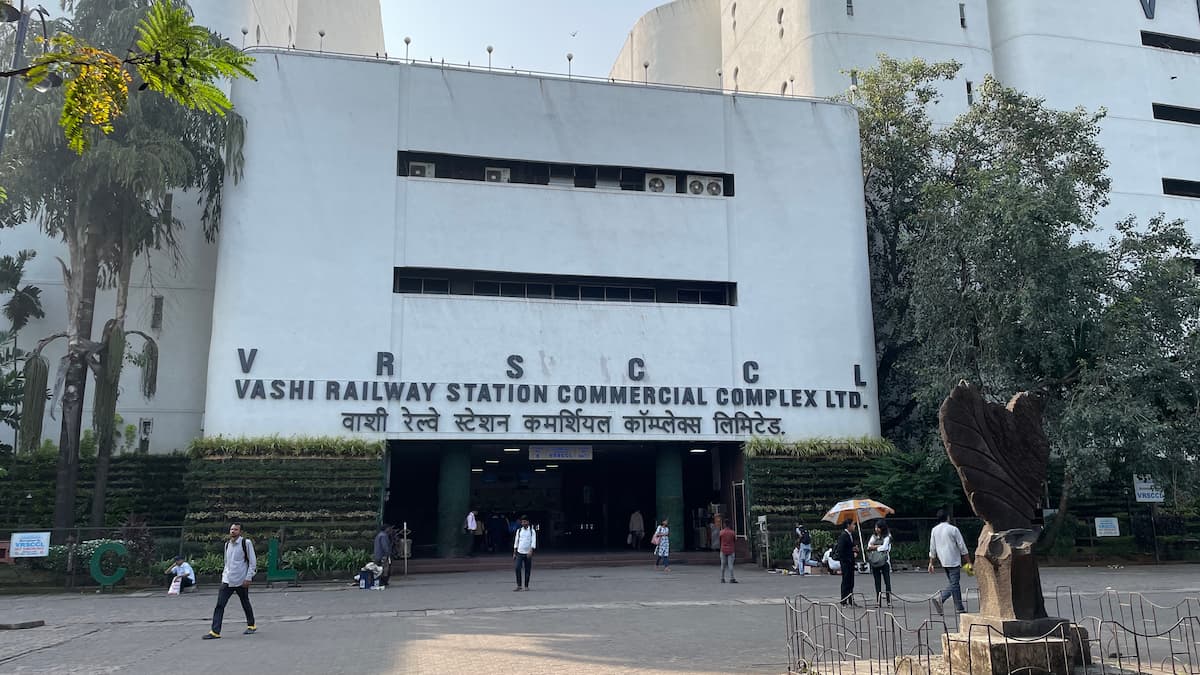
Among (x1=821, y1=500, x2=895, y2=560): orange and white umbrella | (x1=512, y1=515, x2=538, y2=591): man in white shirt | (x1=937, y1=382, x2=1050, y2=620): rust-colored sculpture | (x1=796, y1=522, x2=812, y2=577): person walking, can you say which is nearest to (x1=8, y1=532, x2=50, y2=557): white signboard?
(x1=512, y1=515, x2=538, y2=591): man in white shirt

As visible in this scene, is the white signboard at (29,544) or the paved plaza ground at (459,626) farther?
the white signboard at (29,544)

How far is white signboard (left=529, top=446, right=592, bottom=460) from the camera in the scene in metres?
25.3

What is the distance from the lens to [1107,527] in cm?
2583

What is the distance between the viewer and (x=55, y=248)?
84.1 feet

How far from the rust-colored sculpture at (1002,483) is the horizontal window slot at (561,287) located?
1751 cm

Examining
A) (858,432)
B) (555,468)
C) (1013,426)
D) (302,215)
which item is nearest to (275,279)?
(302,215)

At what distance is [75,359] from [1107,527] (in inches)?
1149

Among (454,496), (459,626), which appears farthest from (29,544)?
(459,626)

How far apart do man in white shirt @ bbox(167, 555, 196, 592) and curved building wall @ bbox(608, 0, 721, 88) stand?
3285 cm

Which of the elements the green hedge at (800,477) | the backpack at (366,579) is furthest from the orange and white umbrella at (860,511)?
the backpack at (366,579)

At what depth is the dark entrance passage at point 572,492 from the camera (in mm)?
27844

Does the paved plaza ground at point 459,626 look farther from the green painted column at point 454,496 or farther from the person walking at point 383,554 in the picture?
the green painted column at point 454,496

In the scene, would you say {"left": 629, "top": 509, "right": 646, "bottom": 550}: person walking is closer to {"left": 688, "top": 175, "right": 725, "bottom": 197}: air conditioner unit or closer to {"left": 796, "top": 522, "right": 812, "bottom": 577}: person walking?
{"left": 796, "top": 522, "right": 812, "bottom": 577}: person walking

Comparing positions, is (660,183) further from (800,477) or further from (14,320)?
(14,320)
